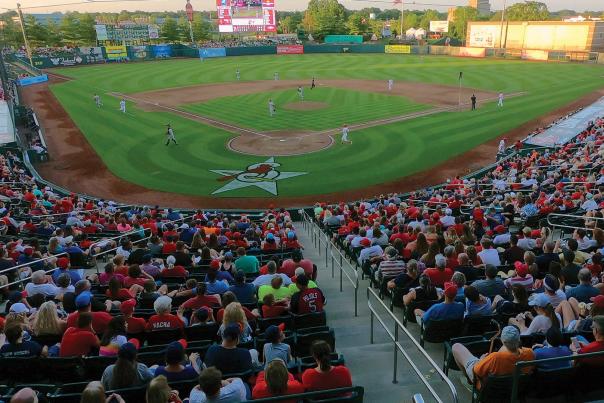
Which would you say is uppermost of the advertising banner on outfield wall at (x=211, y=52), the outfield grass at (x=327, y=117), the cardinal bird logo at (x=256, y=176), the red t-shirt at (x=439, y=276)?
the advertising banner on outfield wall at (x=211, y=52)

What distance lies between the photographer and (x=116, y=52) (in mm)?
84062

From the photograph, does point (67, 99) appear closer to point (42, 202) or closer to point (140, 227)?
point (42, 202)

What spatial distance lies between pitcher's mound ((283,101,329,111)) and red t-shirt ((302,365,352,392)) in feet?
122

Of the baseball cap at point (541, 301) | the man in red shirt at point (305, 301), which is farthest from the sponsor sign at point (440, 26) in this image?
the baseball cap at point (541, 301)

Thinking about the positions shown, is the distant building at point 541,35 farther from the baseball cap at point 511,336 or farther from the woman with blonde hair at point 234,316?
the woman with blonde hair at point 234,316

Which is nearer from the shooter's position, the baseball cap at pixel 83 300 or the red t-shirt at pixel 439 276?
the baseball cap at pixel 83 300

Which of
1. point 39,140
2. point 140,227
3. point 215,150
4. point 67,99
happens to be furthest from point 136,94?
point 140,227

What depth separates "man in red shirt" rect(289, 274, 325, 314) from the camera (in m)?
8.02

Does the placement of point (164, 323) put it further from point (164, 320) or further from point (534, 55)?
point (534, 55)

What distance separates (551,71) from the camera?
61.7 metres

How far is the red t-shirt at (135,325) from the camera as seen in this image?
744cm

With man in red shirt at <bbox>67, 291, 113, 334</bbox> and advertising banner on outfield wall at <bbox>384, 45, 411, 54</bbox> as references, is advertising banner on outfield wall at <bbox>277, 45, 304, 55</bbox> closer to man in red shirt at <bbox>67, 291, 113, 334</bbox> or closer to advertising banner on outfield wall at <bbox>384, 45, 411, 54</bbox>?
advertising banner on outfield wall at <bbox>384, 45, 411, 54</bbox>

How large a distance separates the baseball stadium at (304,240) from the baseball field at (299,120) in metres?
0.26

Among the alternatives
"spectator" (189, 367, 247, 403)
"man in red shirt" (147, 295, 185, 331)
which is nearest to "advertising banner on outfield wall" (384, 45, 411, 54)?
"man in red shirt" (147, 295, 185, 331)
